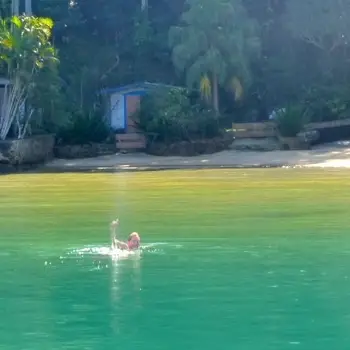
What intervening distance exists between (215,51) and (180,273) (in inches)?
1158

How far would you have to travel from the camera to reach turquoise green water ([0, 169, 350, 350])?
10.4m

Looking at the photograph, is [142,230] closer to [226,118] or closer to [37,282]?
[37,282]

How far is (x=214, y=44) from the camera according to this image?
42812mm

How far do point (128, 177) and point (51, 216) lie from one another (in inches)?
420

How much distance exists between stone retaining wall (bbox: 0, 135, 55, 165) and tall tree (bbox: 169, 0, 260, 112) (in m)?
7.30

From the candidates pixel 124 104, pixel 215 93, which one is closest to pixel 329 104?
pixel 215 93

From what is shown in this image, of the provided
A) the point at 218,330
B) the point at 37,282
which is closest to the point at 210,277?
→ the point at 37,282

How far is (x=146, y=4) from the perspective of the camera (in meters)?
48.3

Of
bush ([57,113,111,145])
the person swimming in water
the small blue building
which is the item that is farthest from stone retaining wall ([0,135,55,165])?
the person swimming in water

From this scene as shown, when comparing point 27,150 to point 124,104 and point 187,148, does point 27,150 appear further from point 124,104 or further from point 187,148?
point 124,104

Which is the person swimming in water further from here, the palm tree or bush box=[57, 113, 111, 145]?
bush box=[57, 113, 111, 145]

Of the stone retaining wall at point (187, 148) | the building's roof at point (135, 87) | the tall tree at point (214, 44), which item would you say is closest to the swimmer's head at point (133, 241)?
the stone retaining wall at point (187, 148)

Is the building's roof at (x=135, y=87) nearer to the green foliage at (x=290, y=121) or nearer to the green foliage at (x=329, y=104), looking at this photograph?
the green foliage at (x=290, y=121)

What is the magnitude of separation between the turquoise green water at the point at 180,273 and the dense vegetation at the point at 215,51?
1784 centimetres
